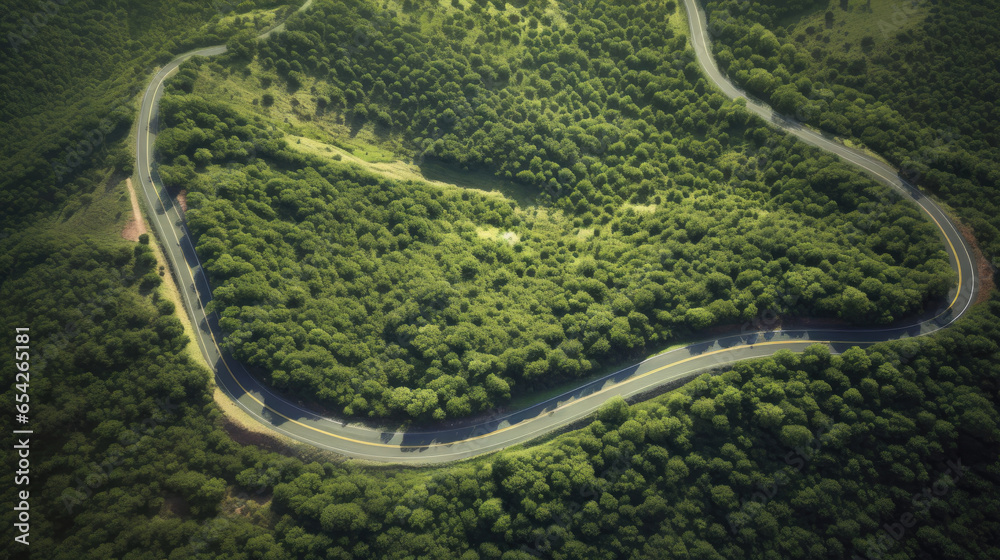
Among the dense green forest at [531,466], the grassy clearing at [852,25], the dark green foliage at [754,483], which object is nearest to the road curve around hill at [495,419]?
the dense green forest at [531,466]

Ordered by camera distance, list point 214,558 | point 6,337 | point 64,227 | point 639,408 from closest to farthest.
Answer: point 214,558 → point 6,337 → point 639,408 → point 64,227

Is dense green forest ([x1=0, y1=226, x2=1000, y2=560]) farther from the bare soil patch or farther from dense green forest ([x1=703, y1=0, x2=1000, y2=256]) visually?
dense green forest ([x1=703, y1=0, x2=1000, y2=256])

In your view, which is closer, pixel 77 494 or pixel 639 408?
pixel 77 494

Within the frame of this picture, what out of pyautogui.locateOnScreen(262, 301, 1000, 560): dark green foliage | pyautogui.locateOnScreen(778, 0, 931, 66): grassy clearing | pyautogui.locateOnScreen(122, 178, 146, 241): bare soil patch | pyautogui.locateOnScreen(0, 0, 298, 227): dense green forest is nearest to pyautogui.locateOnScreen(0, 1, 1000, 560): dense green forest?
pyautogui.locateOnScreen(262, 301, 1000, 560): dark green foliage

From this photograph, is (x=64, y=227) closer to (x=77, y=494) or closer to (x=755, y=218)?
(x=77, y=494)

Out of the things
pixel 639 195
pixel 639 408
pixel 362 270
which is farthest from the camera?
pixel 639 195

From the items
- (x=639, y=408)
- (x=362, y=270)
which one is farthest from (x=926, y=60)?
(x=362, y=270)

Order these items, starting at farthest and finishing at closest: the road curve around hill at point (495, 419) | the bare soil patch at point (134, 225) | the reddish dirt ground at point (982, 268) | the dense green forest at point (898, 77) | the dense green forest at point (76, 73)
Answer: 1. the dense green forest at point (76, 73)
2. the dense green forest at point (898, 77)
3. the bare soil patch at point (134, 225)
4. the road curve around hill at point (495, 419)
5. the reddish dirt ground at point (982, 268)

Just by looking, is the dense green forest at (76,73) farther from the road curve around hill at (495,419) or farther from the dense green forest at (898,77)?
the dense green forest at (898,77)

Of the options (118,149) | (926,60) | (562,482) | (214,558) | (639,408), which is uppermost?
(926,60)
